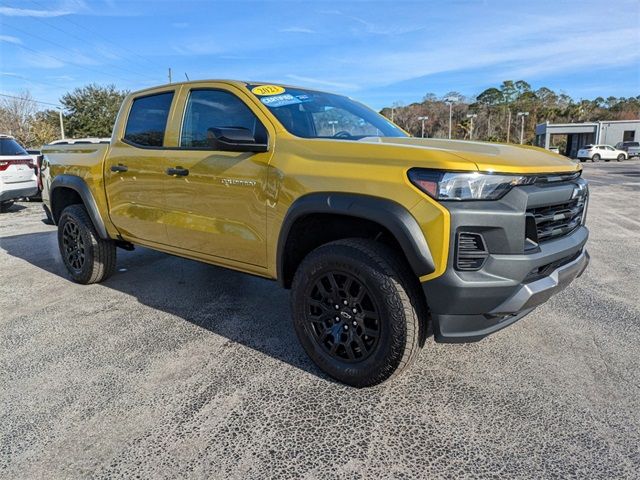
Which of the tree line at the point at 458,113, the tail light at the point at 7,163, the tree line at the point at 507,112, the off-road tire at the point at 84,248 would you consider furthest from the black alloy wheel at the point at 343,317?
the tree line at the point at 507,112

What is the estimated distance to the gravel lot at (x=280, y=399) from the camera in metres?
2.18

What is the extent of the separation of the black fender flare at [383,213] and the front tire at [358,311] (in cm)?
18

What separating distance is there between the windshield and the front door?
0.19 m

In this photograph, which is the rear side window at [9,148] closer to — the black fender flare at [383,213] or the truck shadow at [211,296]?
the truck shadow at [211,296]

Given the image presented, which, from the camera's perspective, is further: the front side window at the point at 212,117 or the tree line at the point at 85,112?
the tree line at the point at 85,112

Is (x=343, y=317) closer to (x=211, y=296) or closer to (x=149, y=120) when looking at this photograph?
(x=211, y=296)

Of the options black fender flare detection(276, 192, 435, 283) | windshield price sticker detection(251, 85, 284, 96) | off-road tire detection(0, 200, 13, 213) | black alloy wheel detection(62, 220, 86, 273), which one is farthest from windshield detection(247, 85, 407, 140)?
off-road tire detection(0, 200, 13, 213)

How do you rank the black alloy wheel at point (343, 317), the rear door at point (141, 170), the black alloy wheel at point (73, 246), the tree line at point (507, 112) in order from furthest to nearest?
the tree line at point (507, 112) < the black alloy wheel at point (73, 246) < the rear door at point (141, 170) < the black alloy wheel at point (343, 317)

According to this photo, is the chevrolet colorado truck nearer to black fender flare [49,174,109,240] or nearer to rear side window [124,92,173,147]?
rear side window [124,92,173,147]

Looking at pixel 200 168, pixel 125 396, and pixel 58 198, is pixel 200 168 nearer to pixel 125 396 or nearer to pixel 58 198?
pixel 125 396

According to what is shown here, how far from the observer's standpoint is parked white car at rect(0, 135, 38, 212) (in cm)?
997

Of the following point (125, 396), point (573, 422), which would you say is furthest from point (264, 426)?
point (573, 422)

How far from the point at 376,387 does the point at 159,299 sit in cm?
256

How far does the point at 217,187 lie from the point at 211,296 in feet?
5.08
